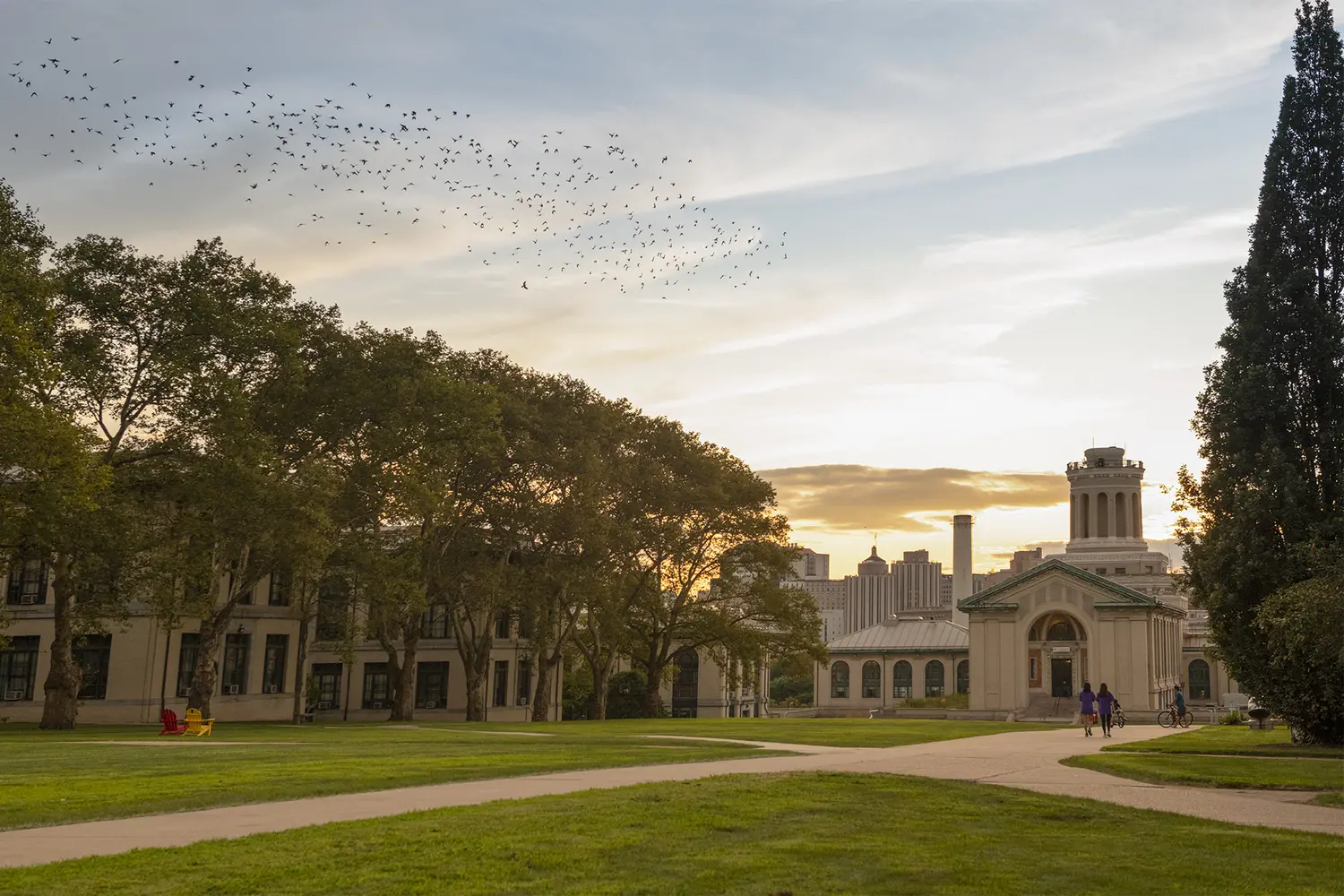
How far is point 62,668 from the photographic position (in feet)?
146

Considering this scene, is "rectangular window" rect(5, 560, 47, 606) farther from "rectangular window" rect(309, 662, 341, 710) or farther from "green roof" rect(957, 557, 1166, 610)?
"green roof" rect(957, 557, 1166, 610)

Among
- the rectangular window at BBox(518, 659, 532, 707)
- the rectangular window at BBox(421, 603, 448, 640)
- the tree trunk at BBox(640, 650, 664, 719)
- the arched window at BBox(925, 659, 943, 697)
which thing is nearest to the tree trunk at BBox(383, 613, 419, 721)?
the rectangular window at BBox(421, 603, 448, 640)

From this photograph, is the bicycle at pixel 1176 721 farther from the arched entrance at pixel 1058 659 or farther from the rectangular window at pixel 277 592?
the rectangular window at pixel 277 592

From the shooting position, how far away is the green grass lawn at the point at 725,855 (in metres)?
10.0

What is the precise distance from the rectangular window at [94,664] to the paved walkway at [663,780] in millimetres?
38858

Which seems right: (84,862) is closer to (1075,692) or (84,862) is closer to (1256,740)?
(1256,740)

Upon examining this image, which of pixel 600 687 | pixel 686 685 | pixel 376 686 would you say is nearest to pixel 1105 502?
pixel 686 685

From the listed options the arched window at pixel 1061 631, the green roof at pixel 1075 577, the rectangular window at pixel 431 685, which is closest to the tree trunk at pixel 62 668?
the rectangular window at pixel 431 685

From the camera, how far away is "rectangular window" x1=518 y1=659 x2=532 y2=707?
77.6 metres

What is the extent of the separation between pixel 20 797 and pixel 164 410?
29.8 meters

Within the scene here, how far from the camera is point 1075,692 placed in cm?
8069

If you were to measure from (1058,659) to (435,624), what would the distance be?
41456mm

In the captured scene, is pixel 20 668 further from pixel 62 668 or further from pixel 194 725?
pixel 194 725

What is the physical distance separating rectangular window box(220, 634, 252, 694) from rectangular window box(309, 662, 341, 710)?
8094mm
